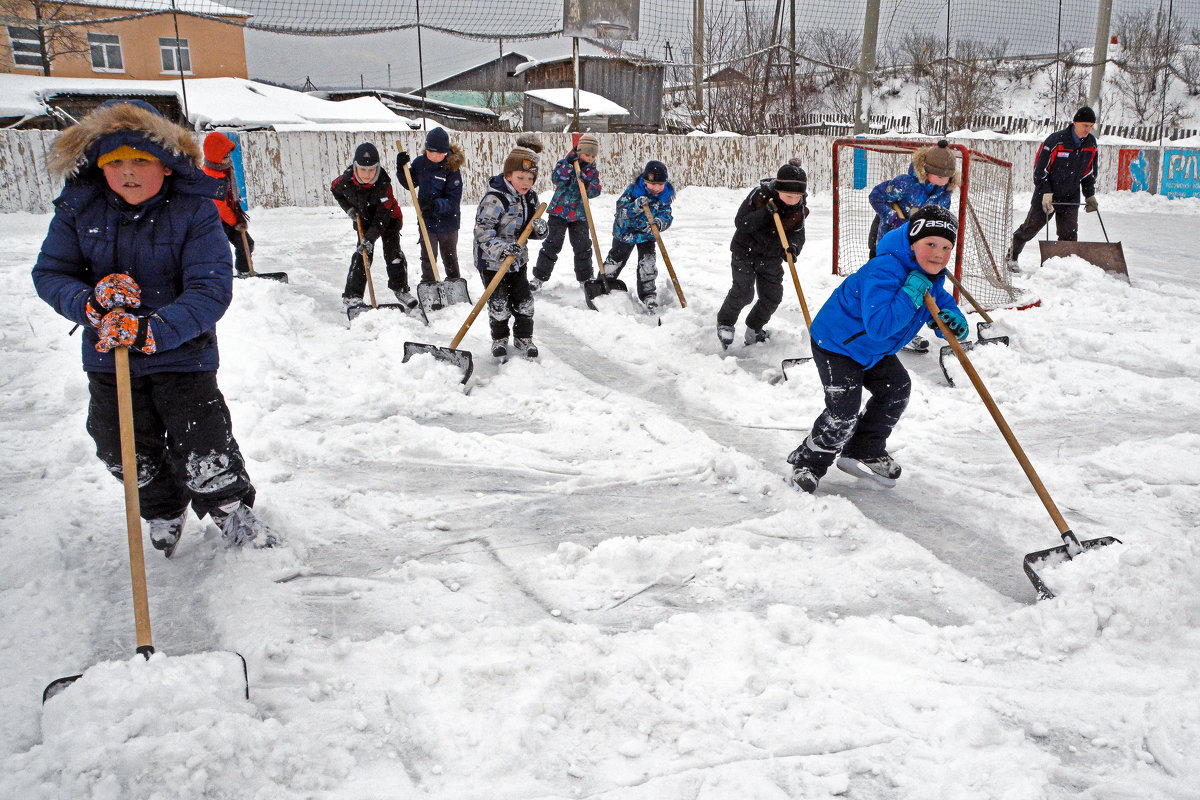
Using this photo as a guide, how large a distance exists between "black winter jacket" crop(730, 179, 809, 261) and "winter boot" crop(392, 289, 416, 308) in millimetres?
2803

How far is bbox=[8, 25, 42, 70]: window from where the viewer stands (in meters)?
23.4

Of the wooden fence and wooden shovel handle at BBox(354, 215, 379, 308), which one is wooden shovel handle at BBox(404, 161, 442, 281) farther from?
the wooden fence

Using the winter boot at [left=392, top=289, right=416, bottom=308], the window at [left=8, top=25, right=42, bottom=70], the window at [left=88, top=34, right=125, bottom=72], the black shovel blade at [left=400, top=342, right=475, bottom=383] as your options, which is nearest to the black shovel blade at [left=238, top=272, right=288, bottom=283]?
the winter boot at [left=392, top=289, right=416, bottom=308]

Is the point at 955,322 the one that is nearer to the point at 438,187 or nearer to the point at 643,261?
the point at 643,261

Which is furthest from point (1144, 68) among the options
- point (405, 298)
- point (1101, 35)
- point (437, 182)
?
point (405, 298)

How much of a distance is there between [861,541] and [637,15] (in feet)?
37.9

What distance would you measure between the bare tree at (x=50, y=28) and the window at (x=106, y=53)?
0.93m

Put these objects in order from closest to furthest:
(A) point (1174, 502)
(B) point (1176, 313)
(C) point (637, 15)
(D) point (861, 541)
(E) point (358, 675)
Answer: (E) point (358, 675), (D) point (861, 541), (A) point (1174, 502), (B) point (1176, 313), (C) point (637, 15)

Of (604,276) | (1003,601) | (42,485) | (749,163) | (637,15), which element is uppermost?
(637,15)

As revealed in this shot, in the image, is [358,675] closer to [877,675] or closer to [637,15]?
[877,675]

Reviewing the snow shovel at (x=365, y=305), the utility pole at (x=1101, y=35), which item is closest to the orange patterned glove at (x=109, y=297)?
the snow shovel at (x=365, y=305)

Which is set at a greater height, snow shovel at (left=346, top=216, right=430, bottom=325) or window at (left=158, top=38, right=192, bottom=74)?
window at (left=158, top=38, right=192, bottom=74)

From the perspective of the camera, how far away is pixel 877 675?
2.37 metres

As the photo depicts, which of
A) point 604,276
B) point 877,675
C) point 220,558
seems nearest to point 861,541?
point 877,675
